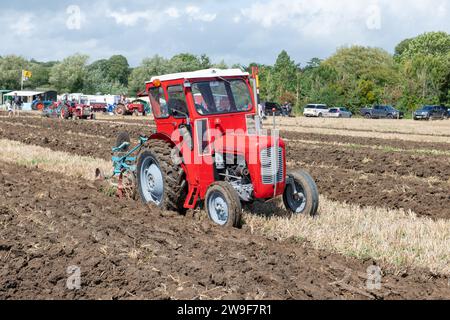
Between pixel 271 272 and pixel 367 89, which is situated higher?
pixel 367 89

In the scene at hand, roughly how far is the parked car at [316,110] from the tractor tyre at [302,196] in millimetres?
47174

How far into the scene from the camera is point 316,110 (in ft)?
183

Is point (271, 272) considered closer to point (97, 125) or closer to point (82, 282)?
point (82, 282)

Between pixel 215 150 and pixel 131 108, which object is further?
pixel 131 108

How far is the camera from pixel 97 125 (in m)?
27.2

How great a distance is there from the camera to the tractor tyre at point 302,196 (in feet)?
27.7

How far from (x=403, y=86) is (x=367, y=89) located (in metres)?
3.59

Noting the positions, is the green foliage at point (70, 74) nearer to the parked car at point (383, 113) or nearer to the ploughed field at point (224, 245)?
the parked car at point (383, 113)

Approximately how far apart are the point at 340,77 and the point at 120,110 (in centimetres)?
2795

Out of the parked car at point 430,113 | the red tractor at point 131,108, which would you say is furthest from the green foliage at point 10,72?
the parked car at point 430,113

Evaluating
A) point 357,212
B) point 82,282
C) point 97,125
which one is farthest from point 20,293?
point 97,125

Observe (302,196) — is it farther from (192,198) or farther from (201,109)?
(201,109)

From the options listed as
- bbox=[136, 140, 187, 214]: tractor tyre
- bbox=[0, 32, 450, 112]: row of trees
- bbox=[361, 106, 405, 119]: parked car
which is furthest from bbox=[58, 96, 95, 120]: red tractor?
bbox=[0, 32, 450, 112]: row of trees

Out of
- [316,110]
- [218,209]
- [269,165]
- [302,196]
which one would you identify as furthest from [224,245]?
[316,110]
